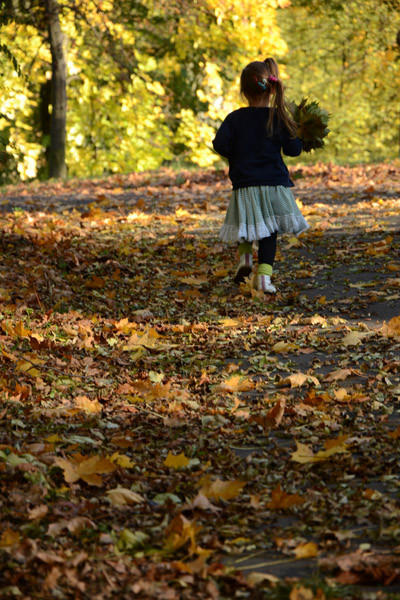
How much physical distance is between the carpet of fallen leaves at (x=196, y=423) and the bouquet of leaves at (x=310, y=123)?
1.10 metres

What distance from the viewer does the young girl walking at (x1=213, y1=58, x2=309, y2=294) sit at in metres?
5.93

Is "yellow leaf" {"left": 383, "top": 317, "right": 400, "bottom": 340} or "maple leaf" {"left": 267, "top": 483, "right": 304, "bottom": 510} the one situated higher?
"yellow leaf" {"left": 383, "top": 317, "right": 400, "bottom": 340}

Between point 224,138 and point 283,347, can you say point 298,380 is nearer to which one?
point 283,347

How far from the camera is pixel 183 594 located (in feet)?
6.97

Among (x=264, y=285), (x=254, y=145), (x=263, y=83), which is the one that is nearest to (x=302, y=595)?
(x=264, y=285)

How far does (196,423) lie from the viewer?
347 centimetres

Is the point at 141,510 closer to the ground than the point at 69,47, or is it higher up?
closer to the ground

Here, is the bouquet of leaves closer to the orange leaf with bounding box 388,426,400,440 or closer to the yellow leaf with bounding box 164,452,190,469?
the orange leaf with bounding box 388,426,400,440

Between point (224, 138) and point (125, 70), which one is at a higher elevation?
point (125, 70)

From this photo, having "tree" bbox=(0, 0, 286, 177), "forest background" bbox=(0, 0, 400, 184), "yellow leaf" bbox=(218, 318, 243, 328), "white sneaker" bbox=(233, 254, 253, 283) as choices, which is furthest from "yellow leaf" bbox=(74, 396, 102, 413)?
"tree" bbox=(0, 0, 286, 177)

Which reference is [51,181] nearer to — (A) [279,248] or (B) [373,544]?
(A) [279,248]

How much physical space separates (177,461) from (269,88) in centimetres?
371

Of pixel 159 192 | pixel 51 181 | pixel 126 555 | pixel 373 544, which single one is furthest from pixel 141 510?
pixel 51 181

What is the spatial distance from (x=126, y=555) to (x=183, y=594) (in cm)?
29
